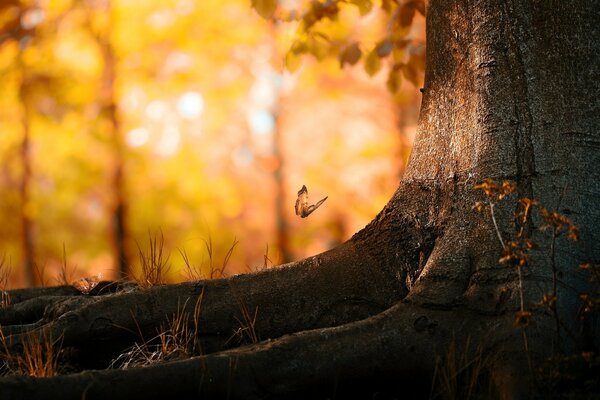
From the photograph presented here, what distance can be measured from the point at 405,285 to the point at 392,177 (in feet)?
36.6

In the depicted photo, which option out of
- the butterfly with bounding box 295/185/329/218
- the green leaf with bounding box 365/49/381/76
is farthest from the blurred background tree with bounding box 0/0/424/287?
the butterfly with bounding box 295/185/329/218

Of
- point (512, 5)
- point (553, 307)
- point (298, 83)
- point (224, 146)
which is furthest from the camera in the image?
point (224, 146)

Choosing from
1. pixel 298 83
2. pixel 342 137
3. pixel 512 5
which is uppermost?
pixel 298 83

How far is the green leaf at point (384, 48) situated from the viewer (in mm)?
4406

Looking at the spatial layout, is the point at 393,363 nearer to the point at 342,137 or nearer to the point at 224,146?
the point at 342,137

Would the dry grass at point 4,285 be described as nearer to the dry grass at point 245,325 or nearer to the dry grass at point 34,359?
the dry grass at point 34,359

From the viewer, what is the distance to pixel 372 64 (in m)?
4.66

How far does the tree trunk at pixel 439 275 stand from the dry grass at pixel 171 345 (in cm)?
5

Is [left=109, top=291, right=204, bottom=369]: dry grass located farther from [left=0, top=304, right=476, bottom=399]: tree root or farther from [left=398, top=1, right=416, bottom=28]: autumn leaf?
[left=398, top=1, right=416, bottom=28]: autumn leaf

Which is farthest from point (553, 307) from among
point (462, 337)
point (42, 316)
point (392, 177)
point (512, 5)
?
point (392, 177)

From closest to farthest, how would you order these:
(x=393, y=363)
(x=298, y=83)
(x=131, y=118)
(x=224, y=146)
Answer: (x=393, y=363) → (x=131, y=118) → (x=298, y=83) → (x=224, y=146)

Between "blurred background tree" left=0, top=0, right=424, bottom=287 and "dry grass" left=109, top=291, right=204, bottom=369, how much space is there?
7.91 m

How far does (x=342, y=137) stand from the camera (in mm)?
15422

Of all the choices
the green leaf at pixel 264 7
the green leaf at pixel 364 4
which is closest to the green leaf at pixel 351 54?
the green leaf at pixel 364 4
